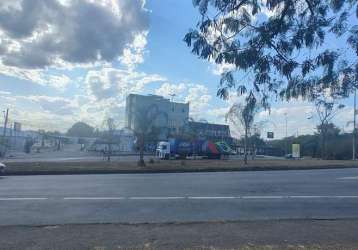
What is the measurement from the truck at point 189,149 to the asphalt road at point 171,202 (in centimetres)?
4108

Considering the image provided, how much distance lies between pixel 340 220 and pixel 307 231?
189 centimetres

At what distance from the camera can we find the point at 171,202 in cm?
1359

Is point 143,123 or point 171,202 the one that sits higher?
point 143,123

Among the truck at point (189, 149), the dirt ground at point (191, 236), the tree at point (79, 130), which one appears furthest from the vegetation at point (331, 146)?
the tree at point (79, 130)

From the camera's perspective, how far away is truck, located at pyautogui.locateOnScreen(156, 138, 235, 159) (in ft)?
198

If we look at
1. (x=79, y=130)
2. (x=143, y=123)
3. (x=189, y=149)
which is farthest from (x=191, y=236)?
(x=79, y=130)

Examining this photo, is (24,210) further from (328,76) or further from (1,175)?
(1,175)

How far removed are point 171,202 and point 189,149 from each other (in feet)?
159

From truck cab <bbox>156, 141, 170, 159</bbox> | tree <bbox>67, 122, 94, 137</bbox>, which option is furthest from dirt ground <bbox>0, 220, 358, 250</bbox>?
tree <bbox>67, 122, 94, 137</bbox>

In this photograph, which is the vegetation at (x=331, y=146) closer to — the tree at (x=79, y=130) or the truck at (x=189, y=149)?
the truck at (x=189, y=149)

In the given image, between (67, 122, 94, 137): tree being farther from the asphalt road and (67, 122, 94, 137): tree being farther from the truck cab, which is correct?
the asphalt road

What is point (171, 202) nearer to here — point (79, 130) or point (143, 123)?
point (143, 123)

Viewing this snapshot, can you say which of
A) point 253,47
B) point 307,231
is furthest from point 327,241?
point 253,47

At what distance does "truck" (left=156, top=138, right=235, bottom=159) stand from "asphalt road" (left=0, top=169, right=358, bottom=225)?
41084 millimetres
